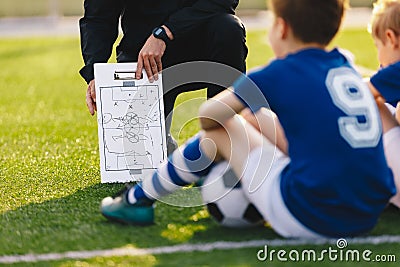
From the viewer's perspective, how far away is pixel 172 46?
4.05 m

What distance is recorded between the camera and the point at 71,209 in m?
3.28

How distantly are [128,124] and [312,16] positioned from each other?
1362 mm

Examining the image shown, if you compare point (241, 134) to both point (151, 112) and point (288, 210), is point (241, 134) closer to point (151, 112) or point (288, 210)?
point (288, 210)

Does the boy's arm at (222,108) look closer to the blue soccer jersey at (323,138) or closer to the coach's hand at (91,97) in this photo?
the blue soccer jersey at (323,138)

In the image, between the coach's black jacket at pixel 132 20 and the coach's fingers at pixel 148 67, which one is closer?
the coach's fingers at pixel 148 67

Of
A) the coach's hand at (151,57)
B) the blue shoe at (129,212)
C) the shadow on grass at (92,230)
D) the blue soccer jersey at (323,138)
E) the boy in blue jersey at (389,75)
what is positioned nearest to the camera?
the blue soccer jersey at (323,138)

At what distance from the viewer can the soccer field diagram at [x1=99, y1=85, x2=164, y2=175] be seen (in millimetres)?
3840

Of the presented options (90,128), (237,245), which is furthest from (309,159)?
(90,128)

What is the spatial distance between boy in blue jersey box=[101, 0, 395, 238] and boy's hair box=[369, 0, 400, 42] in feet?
1.34

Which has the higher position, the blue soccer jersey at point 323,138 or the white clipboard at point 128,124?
the blue soccer jersey at point 323,138

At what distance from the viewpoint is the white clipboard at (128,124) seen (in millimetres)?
3820

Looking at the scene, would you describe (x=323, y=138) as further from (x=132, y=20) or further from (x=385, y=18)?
(x=132, y=20)

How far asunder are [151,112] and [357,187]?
56.0 inches

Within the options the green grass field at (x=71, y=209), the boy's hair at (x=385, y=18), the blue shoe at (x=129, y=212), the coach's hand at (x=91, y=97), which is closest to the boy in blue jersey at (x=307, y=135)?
the green grass field at (x=71, y=209)
